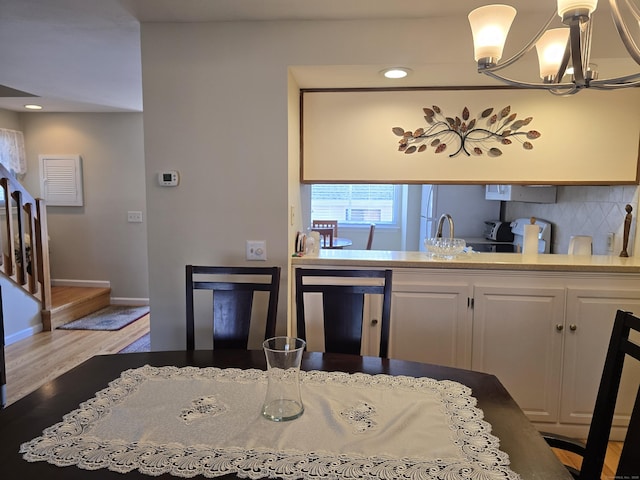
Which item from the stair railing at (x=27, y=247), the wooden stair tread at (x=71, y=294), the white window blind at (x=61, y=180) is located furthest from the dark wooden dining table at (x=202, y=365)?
the white window blind at (x=61, y=180)

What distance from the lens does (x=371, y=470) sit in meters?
0.95

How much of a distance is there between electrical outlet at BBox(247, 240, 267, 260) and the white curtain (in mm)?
4088

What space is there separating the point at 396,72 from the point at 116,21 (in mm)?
1540

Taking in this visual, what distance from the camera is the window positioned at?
650cm

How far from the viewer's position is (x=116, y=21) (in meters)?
2.26

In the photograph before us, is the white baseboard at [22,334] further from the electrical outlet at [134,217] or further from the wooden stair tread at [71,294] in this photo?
the electrical outlet at [134,217]

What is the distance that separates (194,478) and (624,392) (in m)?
2.48

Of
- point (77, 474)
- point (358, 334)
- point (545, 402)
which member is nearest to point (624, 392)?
point (545, 402)

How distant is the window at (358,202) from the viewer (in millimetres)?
6496

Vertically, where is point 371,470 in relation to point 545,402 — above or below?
above

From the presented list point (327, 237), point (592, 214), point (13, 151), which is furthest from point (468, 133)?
point (13, 151)

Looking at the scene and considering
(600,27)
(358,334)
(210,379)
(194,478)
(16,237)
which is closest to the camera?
(194,478)

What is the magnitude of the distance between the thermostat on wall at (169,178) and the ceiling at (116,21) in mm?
800

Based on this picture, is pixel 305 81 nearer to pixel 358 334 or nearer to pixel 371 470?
pixel 358 334
